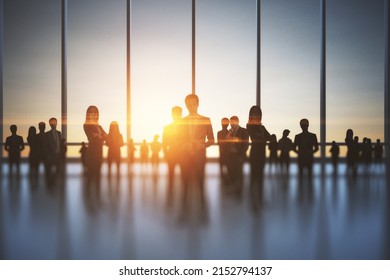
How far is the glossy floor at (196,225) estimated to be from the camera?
3.27m

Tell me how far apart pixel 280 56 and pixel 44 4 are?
7.62 metres

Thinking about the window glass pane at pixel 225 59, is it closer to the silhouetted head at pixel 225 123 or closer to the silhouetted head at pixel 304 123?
the silhouetted head at pixel 225 123

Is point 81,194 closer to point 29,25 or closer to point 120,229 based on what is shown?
point 120,229

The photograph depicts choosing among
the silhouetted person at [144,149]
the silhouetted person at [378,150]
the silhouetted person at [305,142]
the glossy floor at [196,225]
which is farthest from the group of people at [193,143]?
the silhouetted person at [378,150]

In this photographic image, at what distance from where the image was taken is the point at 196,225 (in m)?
4.20

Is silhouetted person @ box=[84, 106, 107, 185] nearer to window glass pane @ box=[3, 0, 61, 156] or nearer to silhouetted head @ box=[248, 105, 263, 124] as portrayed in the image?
silhouetted head @ box=[248, 105, 263, 124]

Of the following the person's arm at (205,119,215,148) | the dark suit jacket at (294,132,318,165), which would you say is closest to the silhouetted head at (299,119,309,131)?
the dark suit jacket at (294,132,318,165)

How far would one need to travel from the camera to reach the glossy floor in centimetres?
327

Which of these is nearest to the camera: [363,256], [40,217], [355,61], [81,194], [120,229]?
[363,256]

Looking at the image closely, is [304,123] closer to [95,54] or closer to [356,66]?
[356,66]

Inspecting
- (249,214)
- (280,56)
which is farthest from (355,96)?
(249,214)

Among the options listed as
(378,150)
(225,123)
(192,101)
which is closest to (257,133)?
(192,101)

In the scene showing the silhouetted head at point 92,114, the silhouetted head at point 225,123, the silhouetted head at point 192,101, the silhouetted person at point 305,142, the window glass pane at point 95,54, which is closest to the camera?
the silhouetted head at point 192,101

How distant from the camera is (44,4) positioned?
1268cm
